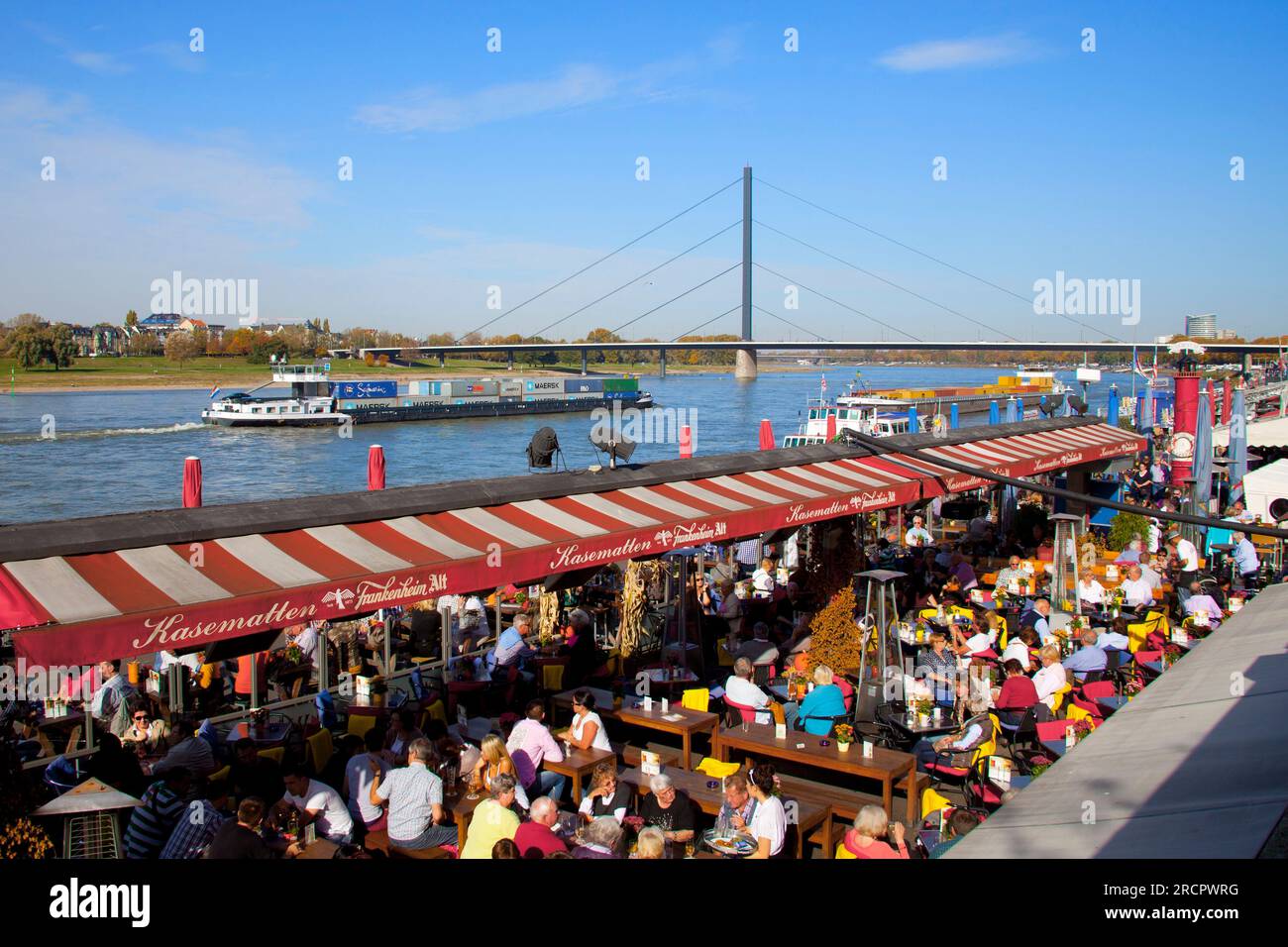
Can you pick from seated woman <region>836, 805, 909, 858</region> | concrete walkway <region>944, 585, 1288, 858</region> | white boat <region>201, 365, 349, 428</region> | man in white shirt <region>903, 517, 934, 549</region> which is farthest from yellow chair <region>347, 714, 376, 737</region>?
white boat <region>201, 365, 349, 428</region>

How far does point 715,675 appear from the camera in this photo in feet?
29.1

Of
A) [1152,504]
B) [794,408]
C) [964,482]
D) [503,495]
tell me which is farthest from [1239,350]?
[503,495]

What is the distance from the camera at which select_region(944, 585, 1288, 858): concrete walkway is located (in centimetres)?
229

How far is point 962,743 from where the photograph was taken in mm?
6211

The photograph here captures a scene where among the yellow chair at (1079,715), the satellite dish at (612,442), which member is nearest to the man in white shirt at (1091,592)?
the yellow chair at (1079,715)

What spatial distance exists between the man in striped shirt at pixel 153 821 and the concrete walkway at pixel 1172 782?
3553 millimetres

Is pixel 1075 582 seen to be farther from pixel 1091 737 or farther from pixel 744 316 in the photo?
pixel 744 316

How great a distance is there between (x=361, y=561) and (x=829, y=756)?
8.96 feet

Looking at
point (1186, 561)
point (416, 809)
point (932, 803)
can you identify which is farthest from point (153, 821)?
point (1186, 561)

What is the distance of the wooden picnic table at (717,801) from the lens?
475 centimetres

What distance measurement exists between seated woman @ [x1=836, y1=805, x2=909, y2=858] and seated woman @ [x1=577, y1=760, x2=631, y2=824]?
115 centimetres

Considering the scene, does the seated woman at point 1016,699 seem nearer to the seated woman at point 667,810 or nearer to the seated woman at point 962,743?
the seated woman at point 962,743

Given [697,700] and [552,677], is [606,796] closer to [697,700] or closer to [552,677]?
[697,700]

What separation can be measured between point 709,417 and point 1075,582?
60.0m
